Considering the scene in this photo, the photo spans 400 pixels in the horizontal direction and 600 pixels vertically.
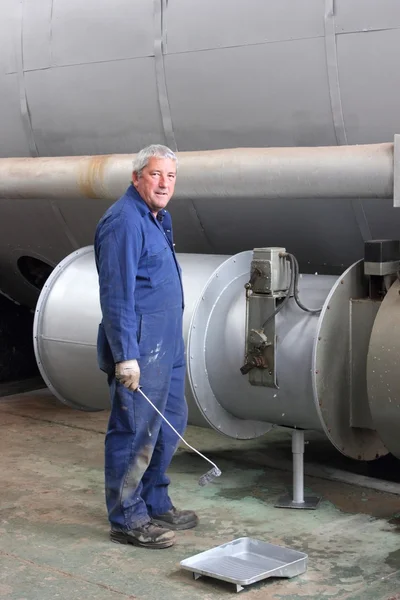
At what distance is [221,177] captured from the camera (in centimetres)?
417

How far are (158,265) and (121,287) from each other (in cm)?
19

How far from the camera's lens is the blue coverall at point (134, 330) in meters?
3.50

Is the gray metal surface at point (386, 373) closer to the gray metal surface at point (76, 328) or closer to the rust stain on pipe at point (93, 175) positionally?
the gray metal surface at point (76, 328)

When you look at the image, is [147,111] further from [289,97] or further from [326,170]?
[326,170]

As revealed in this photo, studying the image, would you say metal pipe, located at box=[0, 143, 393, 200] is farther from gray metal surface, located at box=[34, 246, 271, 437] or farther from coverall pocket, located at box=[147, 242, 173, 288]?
coverall pocket, located at box=[147, 242, 173, 288]

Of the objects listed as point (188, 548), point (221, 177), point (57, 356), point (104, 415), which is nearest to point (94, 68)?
point (221, 177)

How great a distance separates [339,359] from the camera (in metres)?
3.96

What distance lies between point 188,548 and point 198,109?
195 cm

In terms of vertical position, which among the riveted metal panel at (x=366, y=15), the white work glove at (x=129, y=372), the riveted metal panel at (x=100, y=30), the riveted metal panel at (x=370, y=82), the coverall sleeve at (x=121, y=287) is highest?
the riveted metal panel at (x=100, y=30)

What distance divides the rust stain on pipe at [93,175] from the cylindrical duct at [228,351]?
0.38 meters

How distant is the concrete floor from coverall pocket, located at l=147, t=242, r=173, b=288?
96 cm

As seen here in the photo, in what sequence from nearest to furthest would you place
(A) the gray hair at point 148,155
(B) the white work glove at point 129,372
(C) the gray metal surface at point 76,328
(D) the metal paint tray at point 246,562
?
1. (D) the metal paint tray at point 246,562
2. (B) the white work glove at point 129,372
3. (A) the gray hair at point 148,155
4. (C) the gray metal surface at point 76,328

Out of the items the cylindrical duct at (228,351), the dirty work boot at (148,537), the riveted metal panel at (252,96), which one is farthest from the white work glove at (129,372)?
the riveted metal panel at (252,96)

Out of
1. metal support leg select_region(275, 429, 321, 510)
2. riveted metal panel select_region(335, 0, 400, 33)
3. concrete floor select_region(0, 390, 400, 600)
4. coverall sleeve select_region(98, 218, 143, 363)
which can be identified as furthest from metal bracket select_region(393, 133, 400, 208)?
concrete floor select_region(0, 390, 400, 600)
